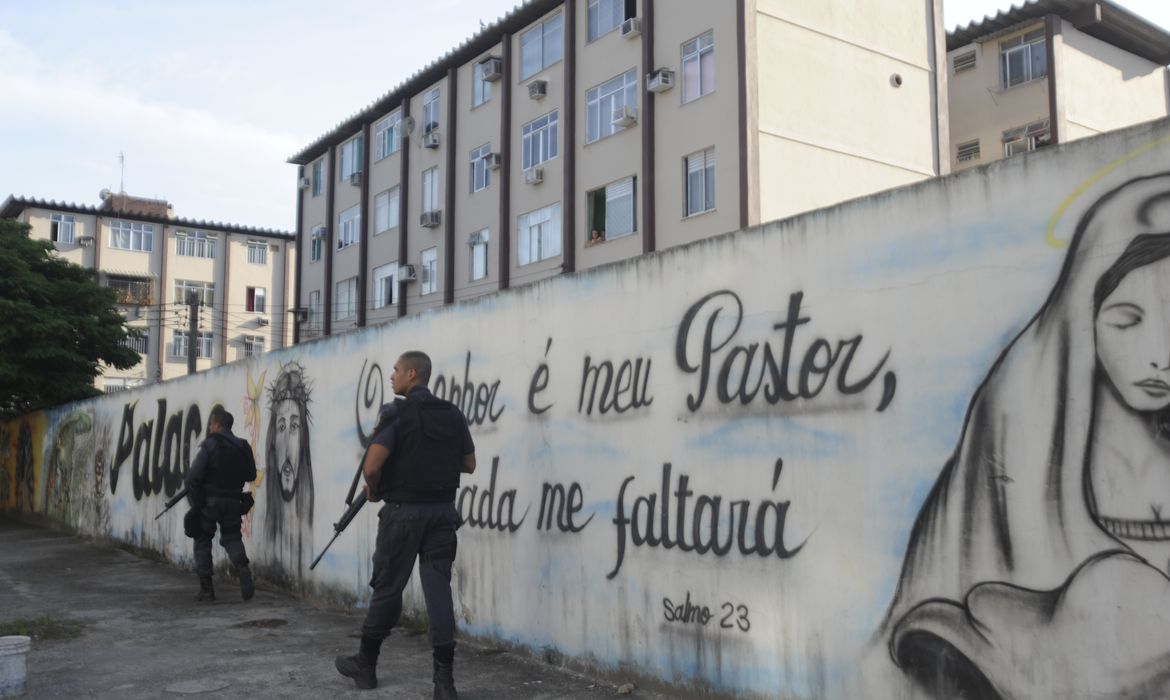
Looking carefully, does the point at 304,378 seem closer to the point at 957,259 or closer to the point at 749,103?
the point at 957,259

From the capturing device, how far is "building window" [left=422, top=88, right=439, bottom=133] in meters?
31.0

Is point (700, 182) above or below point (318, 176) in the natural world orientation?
below

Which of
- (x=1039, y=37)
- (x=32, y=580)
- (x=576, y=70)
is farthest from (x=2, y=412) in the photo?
(x=1039, y=37)

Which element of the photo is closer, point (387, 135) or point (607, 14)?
point (607, 14)

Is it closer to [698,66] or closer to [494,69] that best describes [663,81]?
[698,66]

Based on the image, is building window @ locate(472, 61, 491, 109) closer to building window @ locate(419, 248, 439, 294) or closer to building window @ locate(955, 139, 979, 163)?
building window @ locate(419, 248, 439, 294)

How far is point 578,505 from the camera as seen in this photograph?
20.5ft

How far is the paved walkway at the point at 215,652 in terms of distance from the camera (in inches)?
229

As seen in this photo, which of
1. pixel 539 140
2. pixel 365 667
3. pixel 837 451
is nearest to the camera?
pixel 837 451

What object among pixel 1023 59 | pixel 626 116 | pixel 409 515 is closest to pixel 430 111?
pixel 626 116

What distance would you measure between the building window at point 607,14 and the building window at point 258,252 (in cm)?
3222

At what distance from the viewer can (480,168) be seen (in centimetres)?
2866

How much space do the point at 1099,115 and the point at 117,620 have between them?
25.3m

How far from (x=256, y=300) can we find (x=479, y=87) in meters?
27.5
